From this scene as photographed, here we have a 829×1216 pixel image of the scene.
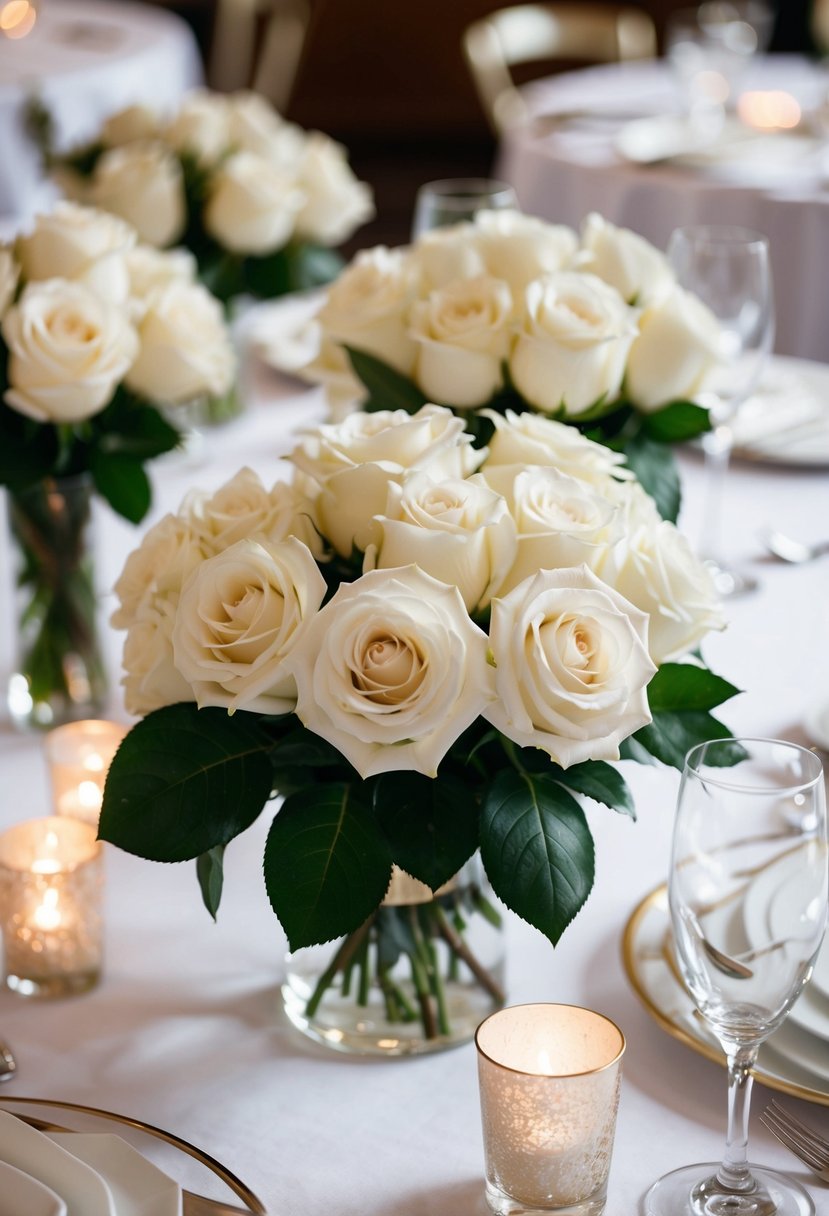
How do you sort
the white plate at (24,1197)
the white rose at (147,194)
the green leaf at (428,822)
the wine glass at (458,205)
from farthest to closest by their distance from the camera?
the white rose at (147,194)
the wine glass at (458,205)
the green leaf at (428,822)
the white plate at (24,1197)

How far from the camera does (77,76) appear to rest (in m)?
3.20

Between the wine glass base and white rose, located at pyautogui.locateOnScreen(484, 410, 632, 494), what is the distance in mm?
332

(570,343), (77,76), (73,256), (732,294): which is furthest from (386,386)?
(77,76)

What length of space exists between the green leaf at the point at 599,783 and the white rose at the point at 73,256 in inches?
21.8

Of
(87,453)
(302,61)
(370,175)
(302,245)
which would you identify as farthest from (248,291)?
(302,61)

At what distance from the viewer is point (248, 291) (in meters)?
1.62

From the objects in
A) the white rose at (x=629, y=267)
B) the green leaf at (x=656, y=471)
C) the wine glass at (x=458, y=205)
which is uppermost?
the white rose at (x=629, y=267)

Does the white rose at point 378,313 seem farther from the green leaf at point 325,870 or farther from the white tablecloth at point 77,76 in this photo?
the white tablecloth at point 77,76

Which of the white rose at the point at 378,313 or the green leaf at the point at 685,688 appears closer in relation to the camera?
the green leaf at the point at 685,688

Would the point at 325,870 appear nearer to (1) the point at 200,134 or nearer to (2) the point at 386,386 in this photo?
(2) the point at 386,386

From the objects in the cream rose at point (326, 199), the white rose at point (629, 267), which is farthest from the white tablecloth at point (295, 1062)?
the cream rose at point (326, 199)

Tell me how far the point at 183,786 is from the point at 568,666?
0.19 m

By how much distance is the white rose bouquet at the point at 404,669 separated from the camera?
60 centimetres

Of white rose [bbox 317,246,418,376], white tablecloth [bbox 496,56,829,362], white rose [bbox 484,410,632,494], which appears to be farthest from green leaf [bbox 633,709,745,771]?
white tablecloth [bbox 496,56,829,362]
